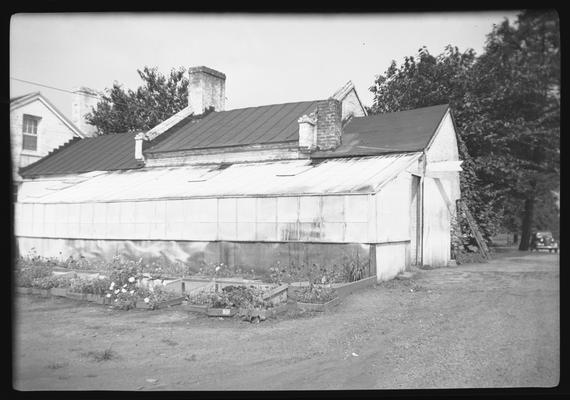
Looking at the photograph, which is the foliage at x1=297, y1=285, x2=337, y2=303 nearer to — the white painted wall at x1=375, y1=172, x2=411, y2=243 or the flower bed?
the flower bed

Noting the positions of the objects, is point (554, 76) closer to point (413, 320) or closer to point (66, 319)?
point (413, 320)

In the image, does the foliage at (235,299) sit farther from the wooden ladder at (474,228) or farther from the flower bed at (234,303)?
the wooden ladder at (474,228)

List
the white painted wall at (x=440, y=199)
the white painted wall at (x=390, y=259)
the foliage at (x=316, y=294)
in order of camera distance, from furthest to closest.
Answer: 1. the white painted wall at (x=440, y=199)
2. the white painted wall at (x=390, y=259)
3. the foliage at (x=316, y=294)

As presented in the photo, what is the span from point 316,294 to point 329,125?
10.2m

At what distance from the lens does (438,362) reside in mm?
6770

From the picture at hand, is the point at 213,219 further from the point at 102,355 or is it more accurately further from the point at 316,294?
the point at 102,355

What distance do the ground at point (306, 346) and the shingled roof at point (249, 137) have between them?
8.06m

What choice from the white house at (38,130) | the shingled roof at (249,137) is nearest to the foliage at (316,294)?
the shingled roof at (249,137)

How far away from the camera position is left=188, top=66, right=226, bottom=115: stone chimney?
26391 millimetres

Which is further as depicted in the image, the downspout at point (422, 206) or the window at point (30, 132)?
the window at point (30, 132)

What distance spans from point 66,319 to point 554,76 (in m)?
9.31

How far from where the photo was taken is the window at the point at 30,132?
27.8 metres

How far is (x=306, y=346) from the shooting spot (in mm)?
7719

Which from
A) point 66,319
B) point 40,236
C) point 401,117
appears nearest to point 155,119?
point 40,236
